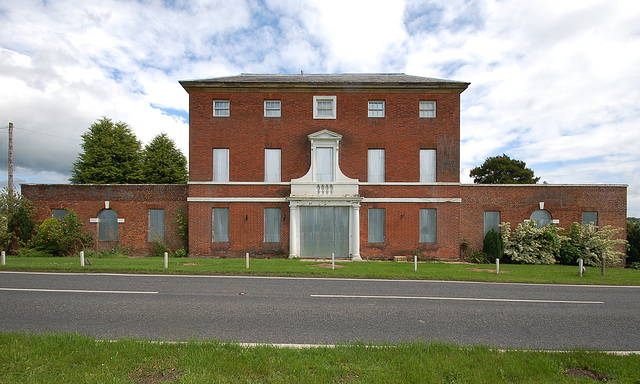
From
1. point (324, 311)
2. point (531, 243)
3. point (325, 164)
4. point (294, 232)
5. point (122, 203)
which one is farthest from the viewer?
point (122, 203)

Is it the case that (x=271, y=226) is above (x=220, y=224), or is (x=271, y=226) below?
below

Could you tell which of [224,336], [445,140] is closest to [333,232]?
[445,140]

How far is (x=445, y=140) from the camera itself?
62.2 ft

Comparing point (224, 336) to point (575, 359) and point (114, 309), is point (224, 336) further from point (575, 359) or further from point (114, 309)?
point (575, 359)

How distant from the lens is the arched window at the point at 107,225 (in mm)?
19562

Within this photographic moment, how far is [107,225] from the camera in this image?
64.4 ft

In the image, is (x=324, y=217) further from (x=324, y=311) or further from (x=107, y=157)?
(x=107, y=157)

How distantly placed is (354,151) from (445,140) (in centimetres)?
524

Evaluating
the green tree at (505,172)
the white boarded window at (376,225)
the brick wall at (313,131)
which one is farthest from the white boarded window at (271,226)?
the green tree at (505,172)

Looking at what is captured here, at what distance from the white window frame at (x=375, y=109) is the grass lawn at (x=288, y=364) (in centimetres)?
1583

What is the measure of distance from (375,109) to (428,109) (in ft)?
10.0

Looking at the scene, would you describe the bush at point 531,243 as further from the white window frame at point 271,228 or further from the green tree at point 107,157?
the green tree at point 107,157

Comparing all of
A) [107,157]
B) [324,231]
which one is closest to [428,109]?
[324,231]

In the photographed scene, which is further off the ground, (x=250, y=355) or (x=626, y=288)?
(x=250, y=355)
